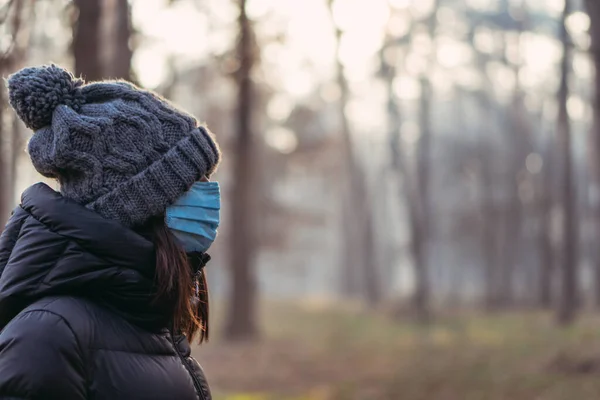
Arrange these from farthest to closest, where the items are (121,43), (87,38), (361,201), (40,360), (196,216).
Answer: (361,201) → (121,43) → (87,38) → (196,216) → (40,360)

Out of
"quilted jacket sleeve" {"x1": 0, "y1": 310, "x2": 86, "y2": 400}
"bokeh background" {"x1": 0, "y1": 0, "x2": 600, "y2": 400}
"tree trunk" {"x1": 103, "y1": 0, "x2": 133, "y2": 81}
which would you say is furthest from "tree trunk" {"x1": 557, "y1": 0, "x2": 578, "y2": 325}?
"quilted jacket sleeve" {"x1": 0, "y1": 310, "x2": 86, "y2": 400}

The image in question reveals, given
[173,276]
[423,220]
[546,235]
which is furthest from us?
[423,220]

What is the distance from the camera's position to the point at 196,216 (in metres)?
2.40

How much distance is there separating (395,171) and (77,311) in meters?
36.3

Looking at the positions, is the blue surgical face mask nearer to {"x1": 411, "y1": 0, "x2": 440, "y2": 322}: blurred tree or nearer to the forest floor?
the forest floor

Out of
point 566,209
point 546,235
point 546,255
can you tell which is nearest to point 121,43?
point 566,209

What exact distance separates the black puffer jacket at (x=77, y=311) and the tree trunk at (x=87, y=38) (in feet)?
24.6

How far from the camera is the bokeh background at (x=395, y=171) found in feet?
46.8

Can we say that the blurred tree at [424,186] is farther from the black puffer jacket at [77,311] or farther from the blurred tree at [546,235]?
the black puffer jacket at [77,311]

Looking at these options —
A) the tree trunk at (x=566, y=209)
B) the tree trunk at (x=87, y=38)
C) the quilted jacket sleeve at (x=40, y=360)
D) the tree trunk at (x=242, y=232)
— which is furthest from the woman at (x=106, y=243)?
the tree trunk at (x=566, y=209)

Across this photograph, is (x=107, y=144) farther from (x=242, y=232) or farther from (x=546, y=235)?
(x=546, y=235)

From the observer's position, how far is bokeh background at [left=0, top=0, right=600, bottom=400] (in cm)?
1427

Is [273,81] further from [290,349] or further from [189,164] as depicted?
[189,164]

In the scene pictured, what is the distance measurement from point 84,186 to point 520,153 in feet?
136
